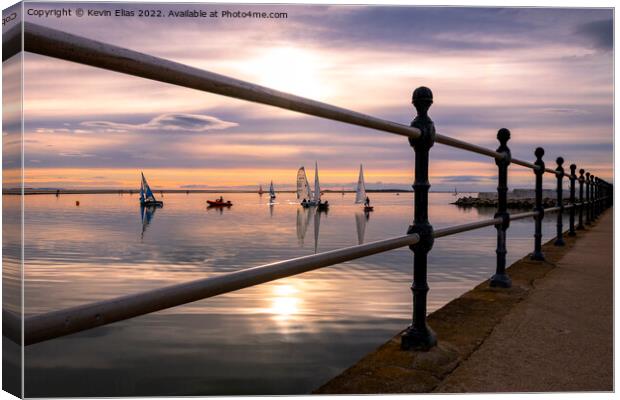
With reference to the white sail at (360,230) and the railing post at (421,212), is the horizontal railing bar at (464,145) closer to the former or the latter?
the railing post at (421,212)

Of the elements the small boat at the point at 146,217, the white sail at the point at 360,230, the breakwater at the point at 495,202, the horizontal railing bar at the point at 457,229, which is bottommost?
the small boat at the point at 146,217

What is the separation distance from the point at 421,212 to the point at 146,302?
136 cm

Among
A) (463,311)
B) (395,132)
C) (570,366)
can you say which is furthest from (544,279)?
(395,132)

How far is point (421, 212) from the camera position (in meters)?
2.24

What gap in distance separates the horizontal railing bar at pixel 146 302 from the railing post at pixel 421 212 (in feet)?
2.07

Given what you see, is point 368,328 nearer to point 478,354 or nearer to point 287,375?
point 287,375

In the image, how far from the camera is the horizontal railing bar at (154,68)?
37.6 inches

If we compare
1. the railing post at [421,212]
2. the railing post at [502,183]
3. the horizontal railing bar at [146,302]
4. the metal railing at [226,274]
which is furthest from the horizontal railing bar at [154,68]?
the railing post at [502,183]

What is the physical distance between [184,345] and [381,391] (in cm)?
344

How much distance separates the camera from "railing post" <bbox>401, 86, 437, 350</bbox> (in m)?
2.16

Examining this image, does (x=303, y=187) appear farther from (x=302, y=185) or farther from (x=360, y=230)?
(x=360, y=230)

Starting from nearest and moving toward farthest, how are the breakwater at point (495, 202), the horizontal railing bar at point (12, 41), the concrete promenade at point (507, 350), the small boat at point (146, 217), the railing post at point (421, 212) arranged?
1. the horizontal railing bar at point (12, 41)
2. the concrete promenade at point (507, 350)
3. the railing post at point (421, 212)
4. the small boat at point (146, 217)
5. the breakwater at point (495, 202)

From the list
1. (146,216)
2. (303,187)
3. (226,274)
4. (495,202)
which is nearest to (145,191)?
(146,216)

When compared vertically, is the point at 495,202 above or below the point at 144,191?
below
